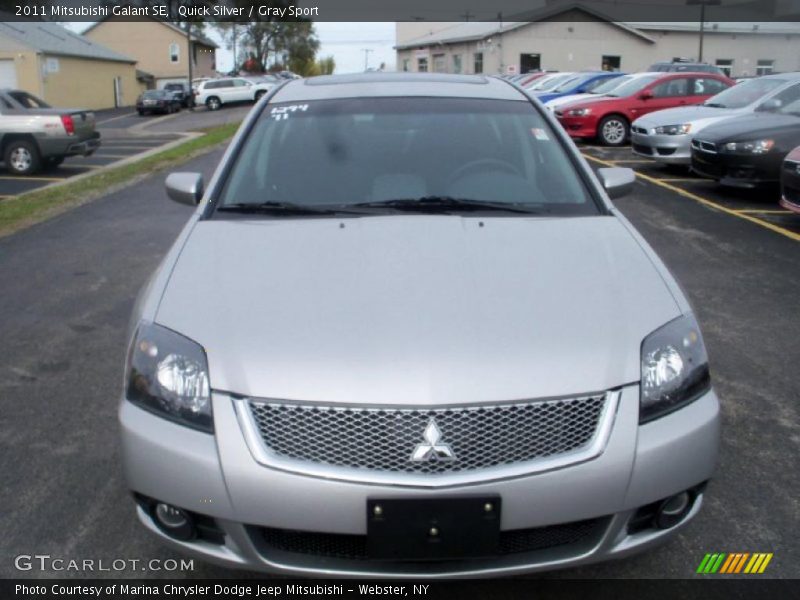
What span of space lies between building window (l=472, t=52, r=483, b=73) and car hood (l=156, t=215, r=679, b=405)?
143 feet

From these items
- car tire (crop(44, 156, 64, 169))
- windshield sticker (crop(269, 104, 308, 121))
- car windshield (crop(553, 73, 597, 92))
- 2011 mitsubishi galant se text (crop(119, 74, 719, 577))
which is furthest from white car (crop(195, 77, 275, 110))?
2011 mitsubishi galant se text (crop(119, 74, 719, 577))

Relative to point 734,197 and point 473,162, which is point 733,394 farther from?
point 734,197

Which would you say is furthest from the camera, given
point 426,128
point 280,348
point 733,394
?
point 733,394

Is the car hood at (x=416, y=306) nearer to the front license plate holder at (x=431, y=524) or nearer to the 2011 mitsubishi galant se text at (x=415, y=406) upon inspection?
the 2011 mitsubishi galant se text at (x=415, y=406)

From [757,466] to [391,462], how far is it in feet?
6.63

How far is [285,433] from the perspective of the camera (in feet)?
7.59

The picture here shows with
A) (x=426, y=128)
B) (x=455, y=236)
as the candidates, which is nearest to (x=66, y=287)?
(x=426, y=128)

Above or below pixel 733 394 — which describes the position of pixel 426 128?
above

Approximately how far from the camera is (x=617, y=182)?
4.04m

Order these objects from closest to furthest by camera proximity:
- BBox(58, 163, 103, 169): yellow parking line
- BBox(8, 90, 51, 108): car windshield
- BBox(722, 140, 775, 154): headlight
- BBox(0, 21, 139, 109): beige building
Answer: BBox(722, 140, 775, 154): headlight
BBox(8, 90, 51, 108): car windshield
BBox(58, 163, 103, 169): yellow parking line
BBox(0, 21, 139, 109): beige building

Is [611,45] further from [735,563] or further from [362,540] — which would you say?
[362,540]

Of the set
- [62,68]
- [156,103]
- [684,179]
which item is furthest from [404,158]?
[62,68]

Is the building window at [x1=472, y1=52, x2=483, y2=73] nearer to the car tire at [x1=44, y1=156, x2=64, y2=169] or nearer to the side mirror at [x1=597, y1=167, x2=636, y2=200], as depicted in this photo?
the car tire at [x1=44, y1=156, x2=64, y2=169]

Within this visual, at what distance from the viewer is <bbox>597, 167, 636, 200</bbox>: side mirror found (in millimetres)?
4016
